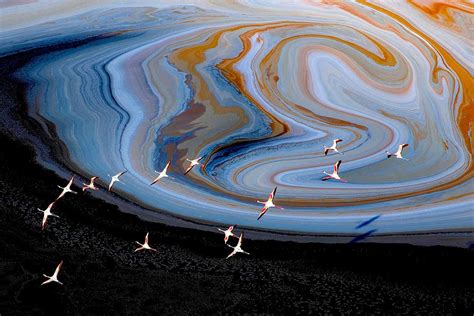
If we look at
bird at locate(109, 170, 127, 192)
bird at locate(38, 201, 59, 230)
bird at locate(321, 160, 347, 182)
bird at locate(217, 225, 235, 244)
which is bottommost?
bird at locate(38, 201, 59, 230)

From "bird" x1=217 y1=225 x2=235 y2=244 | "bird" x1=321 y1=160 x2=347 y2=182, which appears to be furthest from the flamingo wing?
"bird" x1=217 y1=225 x2=235 y2=244

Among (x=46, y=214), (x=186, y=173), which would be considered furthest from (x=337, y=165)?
(x=46, y=214)

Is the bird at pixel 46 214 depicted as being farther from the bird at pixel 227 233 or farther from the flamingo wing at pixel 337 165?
the flamingo wing at pixel 337 165

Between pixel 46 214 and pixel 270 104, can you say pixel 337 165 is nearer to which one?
pixel 270 104

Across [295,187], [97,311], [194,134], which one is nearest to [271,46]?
[194,134]

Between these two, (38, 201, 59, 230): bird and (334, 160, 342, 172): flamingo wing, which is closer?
(38, 201, 59, 230): bird

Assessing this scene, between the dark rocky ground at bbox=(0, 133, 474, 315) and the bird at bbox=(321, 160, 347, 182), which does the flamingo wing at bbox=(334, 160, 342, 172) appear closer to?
the bird at bbox=(321, 160, 347, 182)
